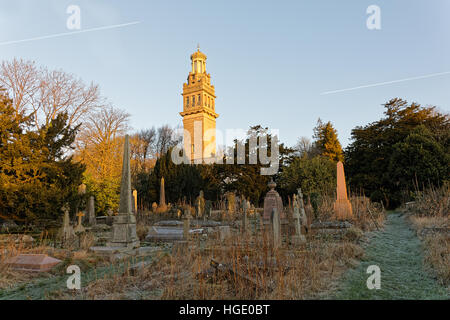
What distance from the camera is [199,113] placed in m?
34.8

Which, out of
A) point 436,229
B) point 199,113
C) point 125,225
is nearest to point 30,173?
point 125,225

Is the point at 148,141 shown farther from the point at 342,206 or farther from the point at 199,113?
the point at 342,206

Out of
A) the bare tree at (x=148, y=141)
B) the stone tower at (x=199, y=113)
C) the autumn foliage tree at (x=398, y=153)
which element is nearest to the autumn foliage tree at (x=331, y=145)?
the autumn foliage tree at (x=398, y=153)

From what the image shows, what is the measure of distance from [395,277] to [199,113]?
1259 inches

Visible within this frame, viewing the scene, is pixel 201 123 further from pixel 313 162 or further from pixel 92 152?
pixel 313 162

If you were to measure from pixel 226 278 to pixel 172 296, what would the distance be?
0.93 metres

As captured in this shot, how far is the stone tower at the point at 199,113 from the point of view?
34.2 meters

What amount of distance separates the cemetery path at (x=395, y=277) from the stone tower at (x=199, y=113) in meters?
27.0

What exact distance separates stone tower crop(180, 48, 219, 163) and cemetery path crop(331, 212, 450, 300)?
2703 cm

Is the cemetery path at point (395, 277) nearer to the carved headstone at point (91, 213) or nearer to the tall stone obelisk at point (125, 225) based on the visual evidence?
the tall stone obelisk at point (125, 225)

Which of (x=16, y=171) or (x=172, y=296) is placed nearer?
(x=172, y=296)
